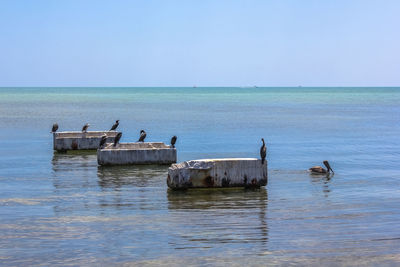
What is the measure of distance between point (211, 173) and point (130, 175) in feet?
16.0

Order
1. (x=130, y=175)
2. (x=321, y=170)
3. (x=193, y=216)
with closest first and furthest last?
(x=193, y=216) → (x=130, y=175) → (x=321, y=170)

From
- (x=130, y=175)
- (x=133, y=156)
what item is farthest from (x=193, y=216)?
(x=133, y=156)

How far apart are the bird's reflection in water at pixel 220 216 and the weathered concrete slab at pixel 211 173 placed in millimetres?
267

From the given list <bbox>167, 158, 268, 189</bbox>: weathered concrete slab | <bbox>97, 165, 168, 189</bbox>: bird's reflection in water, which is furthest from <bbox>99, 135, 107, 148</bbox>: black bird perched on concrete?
<bbox>167, 158, 268, 189</bbox>: weathered concrete slab

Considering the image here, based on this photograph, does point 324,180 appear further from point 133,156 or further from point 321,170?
point 133,156

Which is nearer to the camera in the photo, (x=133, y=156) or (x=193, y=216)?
(x=193, y=216)

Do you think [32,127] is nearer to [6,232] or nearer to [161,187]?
[161,187]

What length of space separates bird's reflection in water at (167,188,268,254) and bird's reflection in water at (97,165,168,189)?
244 cm

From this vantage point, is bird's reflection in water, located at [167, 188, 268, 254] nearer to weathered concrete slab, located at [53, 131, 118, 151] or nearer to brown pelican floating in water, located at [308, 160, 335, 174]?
brown pelican floating in water, located at [308, 160, 335, 174]

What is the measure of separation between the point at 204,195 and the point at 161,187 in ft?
7.16

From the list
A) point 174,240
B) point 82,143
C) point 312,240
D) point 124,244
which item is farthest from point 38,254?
point 82,143

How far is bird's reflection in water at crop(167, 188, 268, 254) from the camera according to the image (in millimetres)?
13766

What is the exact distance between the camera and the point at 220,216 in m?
16.2

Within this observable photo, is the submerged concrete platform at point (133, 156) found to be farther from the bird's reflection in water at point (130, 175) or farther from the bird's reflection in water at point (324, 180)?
the bird's reflection in water at point (324, 180)
